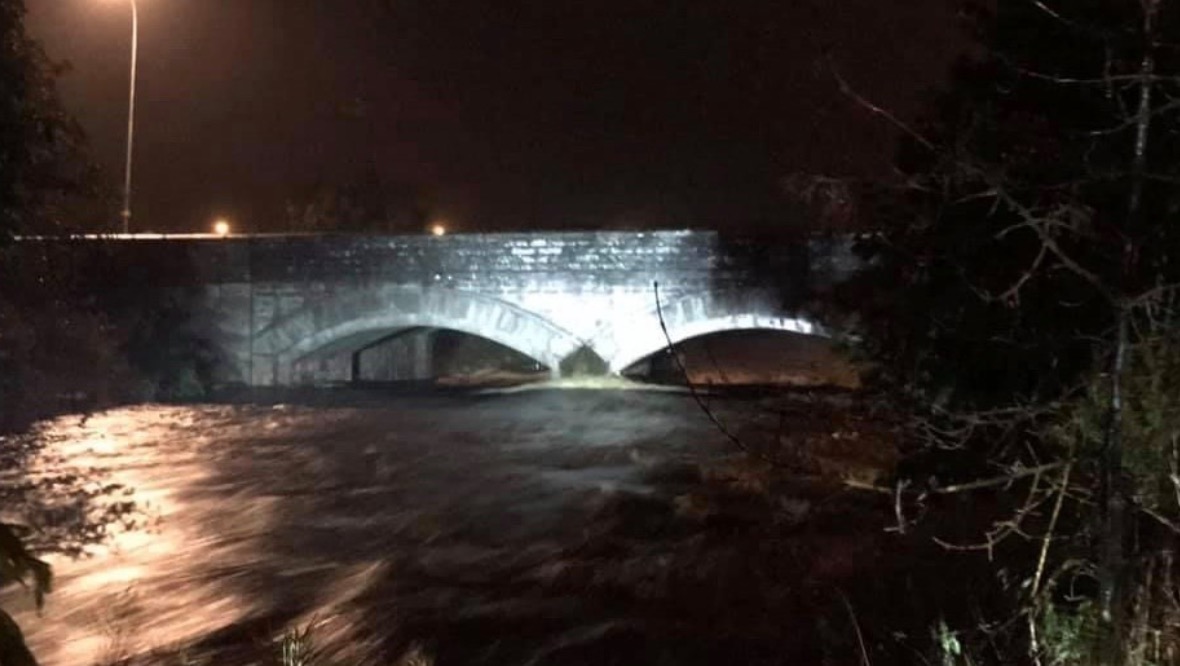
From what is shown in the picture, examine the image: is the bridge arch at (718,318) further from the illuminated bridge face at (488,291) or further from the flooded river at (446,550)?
the flooded river at (446,550)

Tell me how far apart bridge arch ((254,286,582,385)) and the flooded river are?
18.5 feet

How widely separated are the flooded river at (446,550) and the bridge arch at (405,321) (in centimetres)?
562

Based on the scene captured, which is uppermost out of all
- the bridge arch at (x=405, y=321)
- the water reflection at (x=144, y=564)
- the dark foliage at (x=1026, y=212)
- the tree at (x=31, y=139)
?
the tree at (x=31, y=139)

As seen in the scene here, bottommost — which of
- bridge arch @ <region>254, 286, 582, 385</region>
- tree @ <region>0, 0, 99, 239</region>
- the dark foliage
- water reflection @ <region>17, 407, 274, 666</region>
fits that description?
water reflection @ <region>17, 407, 274, 666</region>

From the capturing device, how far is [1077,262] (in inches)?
211

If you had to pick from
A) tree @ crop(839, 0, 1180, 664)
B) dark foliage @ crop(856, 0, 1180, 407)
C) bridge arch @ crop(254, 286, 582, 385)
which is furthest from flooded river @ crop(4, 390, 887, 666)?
bridge arch @ crop(254, 286, 582, 385)

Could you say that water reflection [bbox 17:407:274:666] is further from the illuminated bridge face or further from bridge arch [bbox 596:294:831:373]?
bridge arch [bbox 596:294:831:373]

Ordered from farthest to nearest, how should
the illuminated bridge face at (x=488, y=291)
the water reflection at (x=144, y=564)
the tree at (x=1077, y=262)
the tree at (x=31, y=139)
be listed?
the illuminated bridge face at (x=488, y=291) < the tree at (x=31, y=139) < the water reflection at (x=144, y=564) < the tree at (x=1077, y=262)

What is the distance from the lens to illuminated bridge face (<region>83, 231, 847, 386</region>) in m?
24.0

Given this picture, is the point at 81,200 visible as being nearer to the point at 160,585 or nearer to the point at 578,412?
the point at 578,412

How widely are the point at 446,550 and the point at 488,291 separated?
44.6 ft

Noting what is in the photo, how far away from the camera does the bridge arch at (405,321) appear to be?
2489cm

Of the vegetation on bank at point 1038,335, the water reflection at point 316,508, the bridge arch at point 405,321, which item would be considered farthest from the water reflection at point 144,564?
the bridge arch at point 405,321

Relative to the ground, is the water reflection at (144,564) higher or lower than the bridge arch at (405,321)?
lower
